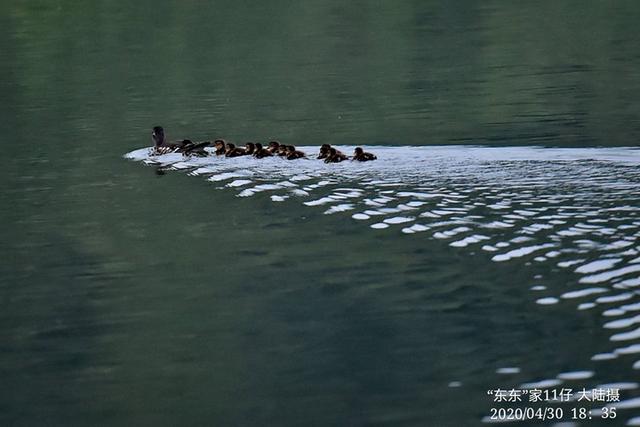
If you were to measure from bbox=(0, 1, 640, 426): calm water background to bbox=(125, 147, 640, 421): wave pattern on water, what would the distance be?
0.39 m

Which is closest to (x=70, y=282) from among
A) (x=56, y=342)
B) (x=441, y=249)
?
(x=56, y=342)

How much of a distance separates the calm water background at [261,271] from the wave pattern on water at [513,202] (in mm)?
388

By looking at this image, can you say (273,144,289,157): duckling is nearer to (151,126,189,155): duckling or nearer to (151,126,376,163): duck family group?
(151,126,376,163): duck family group

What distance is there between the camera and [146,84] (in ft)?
136

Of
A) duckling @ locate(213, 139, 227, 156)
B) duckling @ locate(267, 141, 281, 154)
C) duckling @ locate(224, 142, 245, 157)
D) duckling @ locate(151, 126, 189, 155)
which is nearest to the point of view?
duckling @ locate(267, 141, 281, 154)

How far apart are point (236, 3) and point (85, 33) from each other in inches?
519

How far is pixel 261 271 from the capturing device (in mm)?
16531

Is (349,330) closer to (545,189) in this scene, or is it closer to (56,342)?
(56,342)

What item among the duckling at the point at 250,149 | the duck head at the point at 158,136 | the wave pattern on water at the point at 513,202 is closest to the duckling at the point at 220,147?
the wave pattern on water at the point at 513,202

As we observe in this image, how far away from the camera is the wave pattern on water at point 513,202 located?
46.4 ft

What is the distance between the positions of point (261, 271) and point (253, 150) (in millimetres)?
7362

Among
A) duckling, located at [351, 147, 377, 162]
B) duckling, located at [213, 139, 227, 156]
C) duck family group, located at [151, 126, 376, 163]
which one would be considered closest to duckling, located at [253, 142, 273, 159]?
duck family group, located at [151, 126, 376, 163]

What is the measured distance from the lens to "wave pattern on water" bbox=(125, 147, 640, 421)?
46.4ft

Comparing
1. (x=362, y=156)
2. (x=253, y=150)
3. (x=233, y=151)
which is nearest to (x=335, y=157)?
(x=362, y=156)
